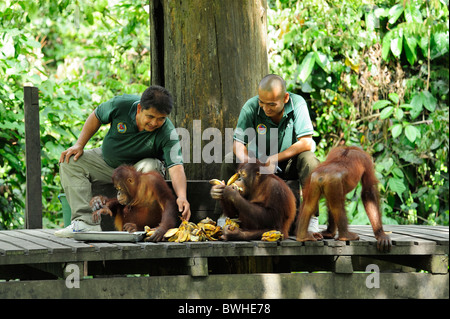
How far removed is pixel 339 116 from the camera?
7297 millimetres

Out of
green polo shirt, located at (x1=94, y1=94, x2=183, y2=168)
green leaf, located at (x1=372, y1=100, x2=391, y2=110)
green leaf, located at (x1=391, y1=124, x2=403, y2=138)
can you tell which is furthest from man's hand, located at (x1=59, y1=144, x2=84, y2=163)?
green leaf, located at (x1=372, y1=100, x2=391, y2=110)

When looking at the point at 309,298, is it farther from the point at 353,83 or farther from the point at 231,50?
the point at 353,83

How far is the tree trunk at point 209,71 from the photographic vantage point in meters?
4.54

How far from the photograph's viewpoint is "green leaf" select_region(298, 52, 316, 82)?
6496 mm

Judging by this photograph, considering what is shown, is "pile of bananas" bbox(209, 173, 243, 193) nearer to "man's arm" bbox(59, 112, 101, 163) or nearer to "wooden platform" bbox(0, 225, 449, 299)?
"wooden platform" bbox(0, 225, 449, 299)

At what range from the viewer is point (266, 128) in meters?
4.09

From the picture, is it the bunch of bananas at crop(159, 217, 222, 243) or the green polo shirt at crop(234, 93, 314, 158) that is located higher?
the green polo shirt at crop(234, 93, 314, 158)

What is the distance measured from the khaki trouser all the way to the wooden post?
2.81 feet

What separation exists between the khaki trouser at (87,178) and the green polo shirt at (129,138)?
0.06 meters

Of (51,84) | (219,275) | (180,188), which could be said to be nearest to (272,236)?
(219,275)

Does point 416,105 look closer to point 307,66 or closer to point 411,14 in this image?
point 411,14

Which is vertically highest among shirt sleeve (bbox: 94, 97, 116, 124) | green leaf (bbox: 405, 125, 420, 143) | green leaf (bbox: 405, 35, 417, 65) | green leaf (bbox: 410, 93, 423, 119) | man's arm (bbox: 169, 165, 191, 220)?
green leaf (bbox: 405, 35, 417, 65)

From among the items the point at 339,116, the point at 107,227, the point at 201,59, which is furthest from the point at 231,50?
the point at 339,116

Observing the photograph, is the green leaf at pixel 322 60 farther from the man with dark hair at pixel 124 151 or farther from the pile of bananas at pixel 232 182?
the pile of bananas at pixel 232 182
